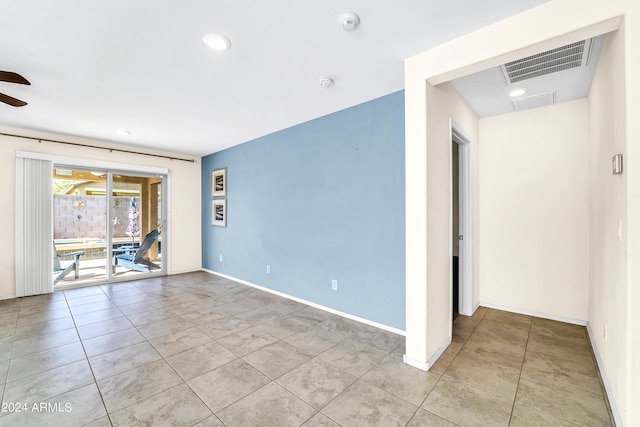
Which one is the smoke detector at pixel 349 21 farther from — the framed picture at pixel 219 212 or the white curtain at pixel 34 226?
the white curtain at pixel 34 226

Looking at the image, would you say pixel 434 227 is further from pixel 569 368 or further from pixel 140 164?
pixel 140 164

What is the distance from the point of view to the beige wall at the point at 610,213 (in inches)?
60.0

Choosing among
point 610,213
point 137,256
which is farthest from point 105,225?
point 610,213

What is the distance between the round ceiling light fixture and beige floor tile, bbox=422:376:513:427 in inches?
107

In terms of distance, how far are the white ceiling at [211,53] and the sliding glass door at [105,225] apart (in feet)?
4.44

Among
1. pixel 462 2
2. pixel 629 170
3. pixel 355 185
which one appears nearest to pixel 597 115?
pixel 629 170

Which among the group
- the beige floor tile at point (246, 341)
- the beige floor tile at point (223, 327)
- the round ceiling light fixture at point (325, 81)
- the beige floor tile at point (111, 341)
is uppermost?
the round ceiling light fixture at point (325, 81)

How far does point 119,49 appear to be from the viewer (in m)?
2.10

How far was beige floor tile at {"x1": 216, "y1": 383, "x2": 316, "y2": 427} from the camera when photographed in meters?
1.63

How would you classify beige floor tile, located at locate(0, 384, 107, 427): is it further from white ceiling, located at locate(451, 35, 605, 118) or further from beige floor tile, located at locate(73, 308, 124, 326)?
white ceiling, located at locate(451, 35, 605, 118)

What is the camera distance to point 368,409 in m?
1.73

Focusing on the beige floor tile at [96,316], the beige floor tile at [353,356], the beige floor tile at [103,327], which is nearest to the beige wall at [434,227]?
the beige floor tile at [353,356]

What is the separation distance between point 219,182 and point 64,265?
9.50ft

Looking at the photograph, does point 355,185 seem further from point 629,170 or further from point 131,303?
point 131,303
